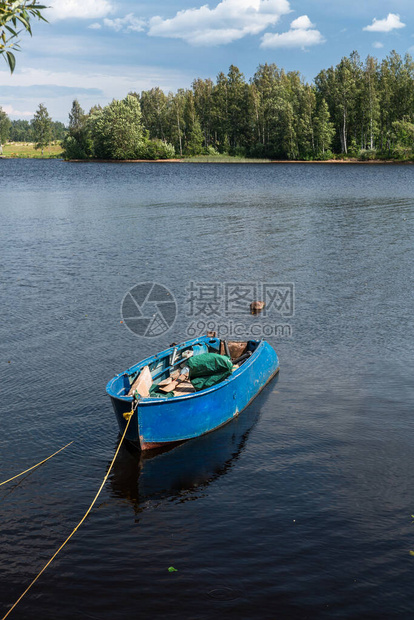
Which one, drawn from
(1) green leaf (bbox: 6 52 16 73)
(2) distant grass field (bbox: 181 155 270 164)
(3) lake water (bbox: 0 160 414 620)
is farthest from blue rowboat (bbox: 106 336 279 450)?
(2) distant grass field (bbox: 181 155 270 164)

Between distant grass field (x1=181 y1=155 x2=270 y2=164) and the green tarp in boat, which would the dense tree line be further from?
the green tarp in boat

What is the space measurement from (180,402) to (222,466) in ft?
5.24

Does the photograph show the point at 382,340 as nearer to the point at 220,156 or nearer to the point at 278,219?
the point at 278,219

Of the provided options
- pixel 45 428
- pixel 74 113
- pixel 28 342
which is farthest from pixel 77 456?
pixel 74 113

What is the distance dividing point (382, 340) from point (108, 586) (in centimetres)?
1315

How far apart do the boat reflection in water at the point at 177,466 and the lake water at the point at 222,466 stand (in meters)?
0.04

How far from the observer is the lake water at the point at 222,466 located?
29.1 feet

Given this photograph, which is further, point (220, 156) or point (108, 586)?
point (220, 156)

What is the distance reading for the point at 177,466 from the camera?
12.6 m

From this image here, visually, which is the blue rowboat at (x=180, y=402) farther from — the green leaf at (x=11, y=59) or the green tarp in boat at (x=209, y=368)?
the green leaf at (x=11, y=59)

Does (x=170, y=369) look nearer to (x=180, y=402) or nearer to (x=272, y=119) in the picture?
(x=180, y=402)

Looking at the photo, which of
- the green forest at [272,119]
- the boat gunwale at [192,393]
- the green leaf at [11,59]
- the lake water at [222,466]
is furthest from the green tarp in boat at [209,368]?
the green forest at [272,119]

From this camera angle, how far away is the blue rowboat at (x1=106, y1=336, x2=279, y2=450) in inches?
499

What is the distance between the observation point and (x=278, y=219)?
47.5 metres
